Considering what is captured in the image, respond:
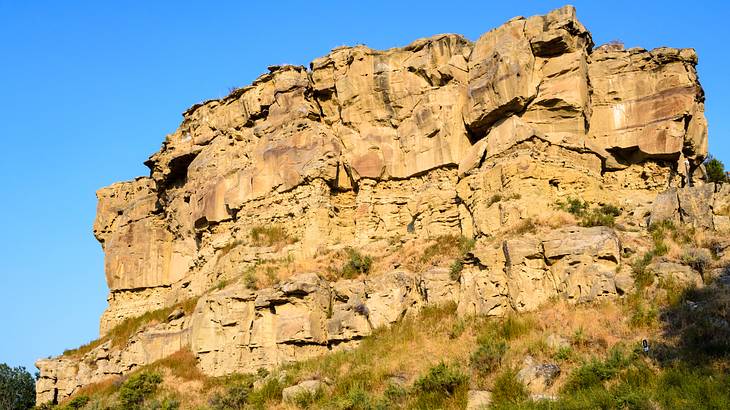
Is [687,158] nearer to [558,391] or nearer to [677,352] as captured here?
[677,352]

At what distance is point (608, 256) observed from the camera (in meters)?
19.7

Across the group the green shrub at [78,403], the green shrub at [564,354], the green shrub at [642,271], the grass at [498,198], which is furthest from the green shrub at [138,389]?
the green shrub at [642,271]

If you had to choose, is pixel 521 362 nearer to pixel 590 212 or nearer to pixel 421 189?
pixel 590 212

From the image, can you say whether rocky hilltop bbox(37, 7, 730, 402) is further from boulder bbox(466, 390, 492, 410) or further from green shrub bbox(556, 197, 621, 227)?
boulder bbox(466, 390, 492, 410)

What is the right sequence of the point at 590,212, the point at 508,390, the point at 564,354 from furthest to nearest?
1. the point at 590,212
2. the point at 564,354
3. the point at 508,390

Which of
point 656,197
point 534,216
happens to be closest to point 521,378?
point 534,216

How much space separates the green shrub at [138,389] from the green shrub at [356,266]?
6.78 metres

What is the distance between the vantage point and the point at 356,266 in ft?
81.5

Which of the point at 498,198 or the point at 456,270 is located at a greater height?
the point at 498,198

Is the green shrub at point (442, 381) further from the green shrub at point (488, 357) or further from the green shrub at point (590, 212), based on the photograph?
the green shrub at point (590, 212)

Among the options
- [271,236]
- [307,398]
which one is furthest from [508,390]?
[271,236]

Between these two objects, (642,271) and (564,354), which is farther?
(642,271)

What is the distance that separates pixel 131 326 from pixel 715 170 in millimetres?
26928

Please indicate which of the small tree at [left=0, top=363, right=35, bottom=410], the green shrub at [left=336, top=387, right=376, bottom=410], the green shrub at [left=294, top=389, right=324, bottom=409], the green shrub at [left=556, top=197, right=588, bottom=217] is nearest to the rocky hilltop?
the green shrub at [left=556, top=197, right=588, bottom=217]
